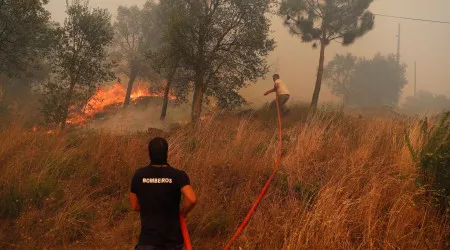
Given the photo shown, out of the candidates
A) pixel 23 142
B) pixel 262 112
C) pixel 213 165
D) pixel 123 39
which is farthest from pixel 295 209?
pixel 123 39

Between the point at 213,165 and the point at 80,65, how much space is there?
12.2 m

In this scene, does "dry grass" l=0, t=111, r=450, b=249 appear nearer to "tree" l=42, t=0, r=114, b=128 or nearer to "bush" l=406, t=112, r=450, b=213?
"bush" l=406, t=112, r=450, b=213

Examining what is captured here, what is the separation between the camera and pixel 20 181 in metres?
4.39

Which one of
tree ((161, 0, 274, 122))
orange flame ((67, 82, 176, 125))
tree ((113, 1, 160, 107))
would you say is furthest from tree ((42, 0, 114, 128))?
orange flame ((67, 82, 176, 125))

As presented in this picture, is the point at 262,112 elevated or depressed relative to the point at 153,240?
elevated

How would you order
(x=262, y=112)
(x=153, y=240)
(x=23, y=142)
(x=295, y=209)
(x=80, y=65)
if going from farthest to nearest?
(x=80, y=65) < (x=262, y=112) < (x=23, y=142) < (x=295, y=209) < (x=153, y=240)

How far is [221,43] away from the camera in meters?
15.7

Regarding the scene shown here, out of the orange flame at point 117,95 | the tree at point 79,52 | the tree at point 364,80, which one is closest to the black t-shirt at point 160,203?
the tree at point 79,52

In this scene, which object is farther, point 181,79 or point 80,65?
point 181,79

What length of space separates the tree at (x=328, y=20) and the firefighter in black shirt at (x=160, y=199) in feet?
62.0

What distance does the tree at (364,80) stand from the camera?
4544cm

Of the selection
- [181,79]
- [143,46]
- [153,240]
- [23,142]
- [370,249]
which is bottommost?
[370,249]

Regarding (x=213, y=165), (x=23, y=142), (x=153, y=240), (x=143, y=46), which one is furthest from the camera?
(x=143, y=46)

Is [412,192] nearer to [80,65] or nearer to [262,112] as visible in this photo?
[262,112]
